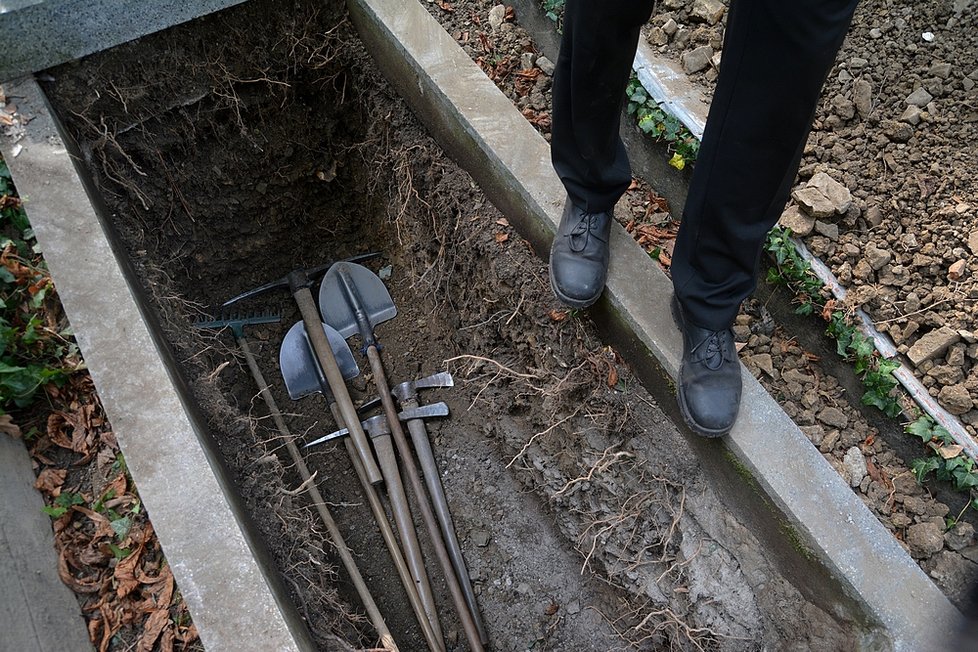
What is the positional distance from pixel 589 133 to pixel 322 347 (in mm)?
1526

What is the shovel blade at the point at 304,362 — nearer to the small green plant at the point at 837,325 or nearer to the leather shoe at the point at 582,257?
the leather shoe at the point at 582,257

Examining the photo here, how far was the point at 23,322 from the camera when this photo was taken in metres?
2.21

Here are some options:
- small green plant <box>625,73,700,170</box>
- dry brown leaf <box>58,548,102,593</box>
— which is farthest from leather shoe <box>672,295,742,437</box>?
dry brown leaf <box>58,548,102,593</box>

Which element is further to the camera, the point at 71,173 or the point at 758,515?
the point at 71,173

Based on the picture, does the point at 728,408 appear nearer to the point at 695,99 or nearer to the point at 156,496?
the point at 695,99

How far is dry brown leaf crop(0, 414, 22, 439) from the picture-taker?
80.3 inches

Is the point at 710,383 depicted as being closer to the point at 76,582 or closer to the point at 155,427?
the point at 155,427

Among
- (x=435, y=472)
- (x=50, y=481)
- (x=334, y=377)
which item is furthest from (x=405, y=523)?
(x=50, y=481)

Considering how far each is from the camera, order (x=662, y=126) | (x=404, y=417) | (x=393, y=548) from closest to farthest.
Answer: (x=393, y=548), (x=662, y=126), (x=404, y=417)

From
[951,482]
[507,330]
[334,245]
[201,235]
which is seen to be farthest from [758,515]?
[201,235]

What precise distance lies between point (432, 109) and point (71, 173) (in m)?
1.35

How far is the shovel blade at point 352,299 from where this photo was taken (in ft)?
9.96

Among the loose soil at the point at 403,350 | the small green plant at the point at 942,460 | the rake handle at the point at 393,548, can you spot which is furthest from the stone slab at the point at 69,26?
the small green plant at the point at 942,460

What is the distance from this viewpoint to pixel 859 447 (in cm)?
206
